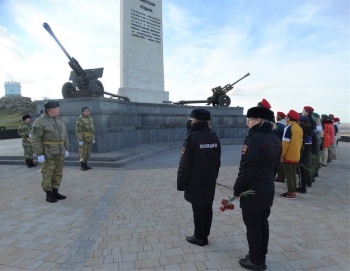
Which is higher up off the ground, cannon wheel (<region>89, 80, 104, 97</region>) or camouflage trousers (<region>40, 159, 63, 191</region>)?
cannon wheel (<region>89, 80, 104, 97</region>)

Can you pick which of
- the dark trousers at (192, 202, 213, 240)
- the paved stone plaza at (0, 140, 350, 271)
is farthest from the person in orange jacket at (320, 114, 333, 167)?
the dark trousers at (192, 202, 213, 240)

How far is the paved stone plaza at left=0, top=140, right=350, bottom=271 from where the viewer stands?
298 centimetres

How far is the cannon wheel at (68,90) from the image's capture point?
11.2m

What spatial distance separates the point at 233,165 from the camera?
28.9ft

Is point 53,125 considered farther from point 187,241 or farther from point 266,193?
point 266,193

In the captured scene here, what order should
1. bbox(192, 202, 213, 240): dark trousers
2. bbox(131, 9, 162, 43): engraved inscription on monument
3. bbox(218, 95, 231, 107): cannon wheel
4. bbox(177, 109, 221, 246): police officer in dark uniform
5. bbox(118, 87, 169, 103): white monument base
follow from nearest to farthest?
bbox(177, 109, 221, 246): police officer in dark uniform < bbox(192, 202, 213, 240): dark trousers < bbox(218, 95, 231, 107): cannon wheel < bbox(118, 87, 169, 103): white monument base < bbox(131, 9, 162, 43): engraved inscription on monument

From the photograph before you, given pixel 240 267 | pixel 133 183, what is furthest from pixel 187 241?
pixel 133 183

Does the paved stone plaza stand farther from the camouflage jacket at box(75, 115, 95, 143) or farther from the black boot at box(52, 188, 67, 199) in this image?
the camouflage jacket at box(75, 115, 95, 143)

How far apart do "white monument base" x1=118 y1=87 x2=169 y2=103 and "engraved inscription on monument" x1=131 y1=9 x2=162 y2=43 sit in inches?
159

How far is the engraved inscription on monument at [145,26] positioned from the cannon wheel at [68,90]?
349 inches

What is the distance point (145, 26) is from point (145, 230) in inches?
722

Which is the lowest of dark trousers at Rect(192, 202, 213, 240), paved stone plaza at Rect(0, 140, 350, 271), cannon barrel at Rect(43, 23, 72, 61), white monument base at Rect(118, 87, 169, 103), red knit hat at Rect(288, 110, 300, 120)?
paved stone plaza at Rect(0, 140, 350, 271)

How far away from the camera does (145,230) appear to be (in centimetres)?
378

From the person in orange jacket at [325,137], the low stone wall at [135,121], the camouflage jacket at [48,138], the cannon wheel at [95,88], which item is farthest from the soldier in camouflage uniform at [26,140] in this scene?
the person in orange jacket at [325,137]
